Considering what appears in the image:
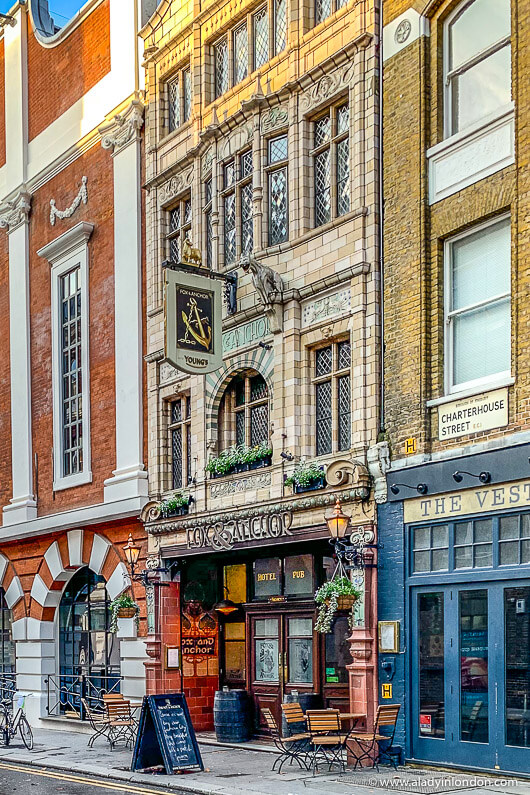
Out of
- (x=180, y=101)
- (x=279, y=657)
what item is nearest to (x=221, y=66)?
(x=180, y=101)

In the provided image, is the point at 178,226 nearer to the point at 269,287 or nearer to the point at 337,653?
the point at 269,287

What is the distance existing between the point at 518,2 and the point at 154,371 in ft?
35.9

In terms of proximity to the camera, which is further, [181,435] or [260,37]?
[181,435]

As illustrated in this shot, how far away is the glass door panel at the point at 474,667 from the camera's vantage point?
1595 centimetres

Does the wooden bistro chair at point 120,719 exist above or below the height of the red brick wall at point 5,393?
below

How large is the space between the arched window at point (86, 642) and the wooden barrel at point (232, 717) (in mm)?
4228

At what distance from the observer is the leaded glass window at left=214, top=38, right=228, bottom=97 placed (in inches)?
894

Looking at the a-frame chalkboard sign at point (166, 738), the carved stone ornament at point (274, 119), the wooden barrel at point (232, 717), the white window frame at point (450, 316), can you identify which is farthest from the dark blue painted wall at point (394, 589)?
the carved stone ornament at point (274, 119)

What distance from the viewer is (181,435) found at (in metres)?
23.5

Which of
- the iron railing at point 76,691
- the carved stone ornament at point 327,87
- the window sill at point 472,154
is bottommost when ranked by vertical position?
the iron railing at point 76,691

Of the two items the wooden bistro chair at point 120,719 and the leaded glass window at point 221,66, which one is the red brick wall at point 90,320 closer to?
the leaded glass window at point 221,66

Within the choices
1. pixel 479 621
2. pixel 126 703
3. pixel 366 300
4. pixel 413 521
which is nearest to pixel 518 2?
pixel 366 300

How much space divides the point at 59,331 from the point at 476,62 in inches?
548

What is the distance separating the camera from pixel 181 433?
23.5 meters
